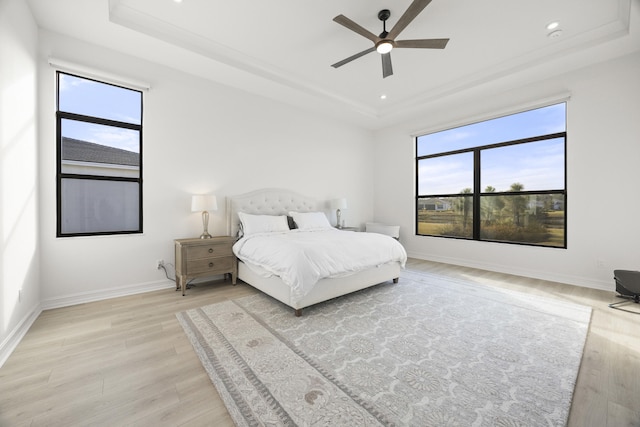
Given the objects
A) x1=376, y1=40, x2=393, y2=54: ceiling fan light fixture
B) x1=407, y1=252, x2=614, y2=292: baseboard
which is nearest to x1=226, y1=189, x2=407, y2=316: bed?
x1=407, y1=252, x2=614, y2=292: baseboard

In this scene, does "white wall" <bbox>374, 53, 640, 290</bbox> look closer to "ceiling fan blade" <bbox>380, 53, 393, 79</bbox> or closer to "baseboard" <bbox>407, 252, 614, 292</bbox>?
"baseboard" <bbox>407, 252, 614, 292</bbox>

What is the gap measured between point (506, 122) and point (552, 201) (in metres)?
1.45

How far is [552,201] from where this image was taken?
383 cm

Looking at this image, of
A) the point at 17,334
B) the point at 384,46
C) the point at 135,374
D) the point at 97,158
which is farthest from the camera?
the point at 97,158

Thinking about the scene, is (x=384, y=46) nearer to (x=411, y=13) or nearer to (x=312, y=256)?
(x=411, y=13)

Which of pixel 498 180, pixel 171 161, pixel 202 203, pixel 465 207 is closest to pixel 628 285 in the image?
pixel 498 180

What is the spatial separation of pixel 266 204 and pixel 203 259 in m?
1.43


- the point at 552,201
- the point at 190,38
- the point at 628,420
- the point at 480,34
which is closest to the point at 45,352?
the point at 190,38

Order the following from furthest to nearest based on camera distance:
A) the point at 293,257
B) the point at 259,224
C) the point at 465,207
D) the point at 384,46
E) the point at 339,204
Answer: the point at 339,204 < the point at 465,207 < the point at 259,224 < the point at 384,46 < the point at 293,257

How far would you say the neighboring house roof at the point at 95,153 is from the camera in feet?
9.52

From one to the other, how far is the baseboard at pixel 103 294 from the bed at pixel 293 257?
1.02 metres

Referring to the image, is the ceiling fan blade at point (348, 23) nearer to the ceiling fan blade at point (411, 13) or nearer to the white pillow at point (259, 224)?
the ceiling fan blade at point (411, 13)

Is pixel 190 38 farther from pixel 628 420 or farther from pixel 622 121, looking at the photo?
pixel 622 121

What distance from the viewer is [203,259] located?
10.8 ft
